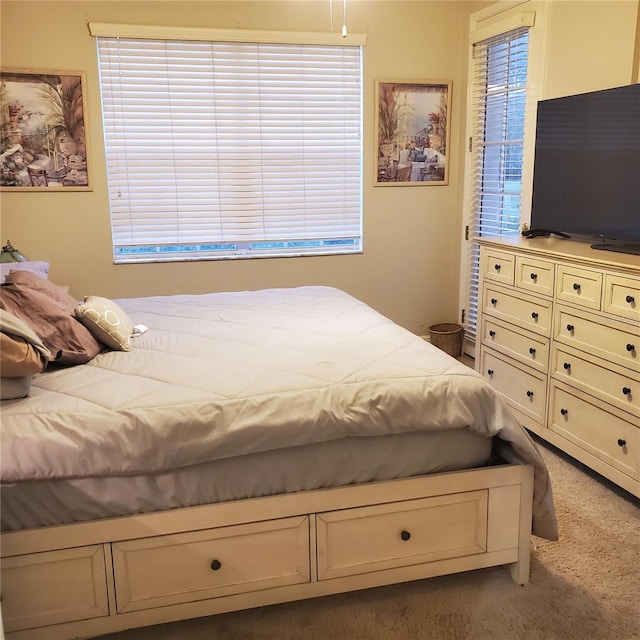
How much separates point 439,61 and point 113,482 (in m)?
3.71

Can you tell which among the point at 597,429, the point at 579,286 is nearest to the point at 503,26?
the point at 579,286

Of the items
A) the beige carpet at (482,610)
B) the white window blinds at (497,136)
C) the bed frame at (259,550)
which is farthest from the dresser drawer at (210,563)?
the white window blinds at (497,136)

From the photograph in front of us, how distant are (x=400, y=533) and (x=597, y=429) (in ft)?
3.82

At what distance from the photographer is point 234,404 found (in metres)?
1.90

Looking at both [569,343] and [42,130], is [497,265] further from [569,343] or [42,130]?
[42,130]

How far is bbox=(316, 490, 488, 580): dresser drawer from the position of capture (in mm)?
1989

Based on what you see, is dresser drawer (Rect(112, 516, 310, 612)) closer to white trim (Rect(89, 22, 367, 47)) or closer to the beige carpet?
the beige carpet

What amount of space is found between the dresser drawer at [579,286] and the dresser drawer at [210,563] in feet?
5.14

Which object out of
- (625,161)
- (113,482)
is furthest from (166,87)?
(113,482)

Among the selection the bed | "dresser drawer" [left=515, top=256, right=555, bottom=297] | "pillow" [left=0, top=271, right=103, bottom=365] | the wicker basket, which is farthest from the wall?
the bed

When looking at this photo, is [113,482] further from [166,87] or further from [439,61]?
[439,61]

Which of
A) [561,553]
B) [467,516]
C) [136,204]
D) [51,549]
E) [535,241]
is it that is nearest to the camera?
[51,549]

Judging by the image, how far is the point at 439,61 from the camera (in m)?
4.40

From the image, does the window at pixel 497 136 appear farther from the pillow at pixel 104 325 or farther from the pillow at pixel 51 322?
the pillow at pixel 51 322
